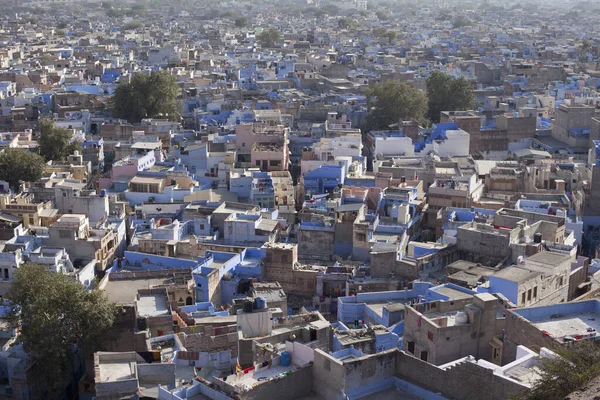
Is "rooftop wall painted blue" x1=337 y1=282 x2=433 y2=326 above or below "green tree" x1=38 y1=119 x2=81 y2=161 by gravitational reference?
below

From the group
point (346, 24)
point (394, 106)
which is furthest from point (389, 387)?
point (346, 24)

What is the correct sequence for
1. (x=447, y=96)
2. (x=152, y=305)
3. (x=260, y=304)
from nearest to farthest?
1. (x=260, y=304)
2. (x=152, y=305)
3. (x=447, y=96)

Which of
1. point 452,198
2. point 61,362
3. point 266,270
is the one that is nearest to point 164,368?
point 61,362

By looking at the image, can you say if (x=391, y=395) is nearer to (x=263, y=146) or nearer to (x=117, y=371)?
(x=117, y=371)

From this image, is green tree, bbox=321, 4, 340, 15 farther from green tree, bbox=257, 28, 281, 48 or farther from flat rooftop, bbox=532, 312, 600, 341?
flat rooftop, bbox=532, 312, 600, 341

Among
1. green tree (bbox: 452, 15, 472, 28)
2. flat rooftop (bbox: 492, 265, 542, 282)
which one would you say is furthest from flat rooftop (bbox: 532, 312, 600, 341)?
green tree (bbox: 452, 15, 472, 28)

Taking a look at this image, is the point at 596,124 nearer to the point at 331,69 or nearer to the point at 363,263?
the point at 363,263
